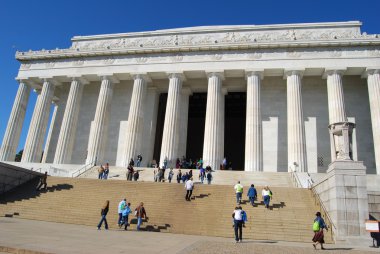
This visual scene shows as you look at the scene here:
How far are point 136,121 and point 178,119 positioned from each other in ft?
16.6

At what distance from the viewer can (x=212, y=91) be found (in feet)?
120

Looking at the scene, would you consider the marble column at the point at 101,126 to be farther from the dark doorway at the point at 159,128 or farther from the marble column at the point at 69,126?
the dark doorway at the point at 159,128

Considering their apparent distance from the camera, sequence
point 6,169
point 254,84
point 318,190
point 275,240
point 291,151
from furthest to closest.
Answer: point 254,84 → point 291,151 → point 6,169 → point 318,190 → point 275,240

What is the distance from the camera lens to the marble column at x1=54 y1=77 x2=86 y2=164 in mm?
38062

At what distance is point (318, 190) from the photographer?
20.5 m

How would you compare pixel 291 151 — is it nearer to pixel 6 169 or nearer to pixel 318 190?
pixel 318 190

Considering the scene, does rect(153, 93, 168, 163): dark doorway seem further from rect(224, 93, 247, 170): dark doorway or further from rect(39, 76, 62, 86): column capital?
rect(39, 76, 62, 86): column capital

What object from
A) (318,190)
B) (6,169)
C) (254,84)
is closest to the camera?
(318,190)

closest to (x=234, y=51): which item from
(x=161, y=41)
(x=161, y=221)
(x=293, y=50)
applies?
(x=293, y=50)

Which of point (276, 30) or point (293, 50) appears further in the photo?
point (276, 30)

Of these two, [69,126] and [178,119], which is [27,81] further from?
[178,119]

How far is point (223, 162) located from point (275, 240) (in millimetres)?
17981

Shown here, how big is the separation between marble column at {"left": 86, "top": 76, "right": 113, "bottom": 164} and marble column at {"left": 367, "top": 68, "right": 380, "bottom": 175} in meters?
30.1

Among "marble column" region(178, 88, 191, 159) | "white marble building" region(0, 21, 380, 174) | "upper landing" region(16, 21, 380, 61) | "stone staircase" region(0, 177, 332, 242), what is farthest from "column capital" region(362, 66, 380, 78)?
"marble column" region(178, 88, 191, 159)
